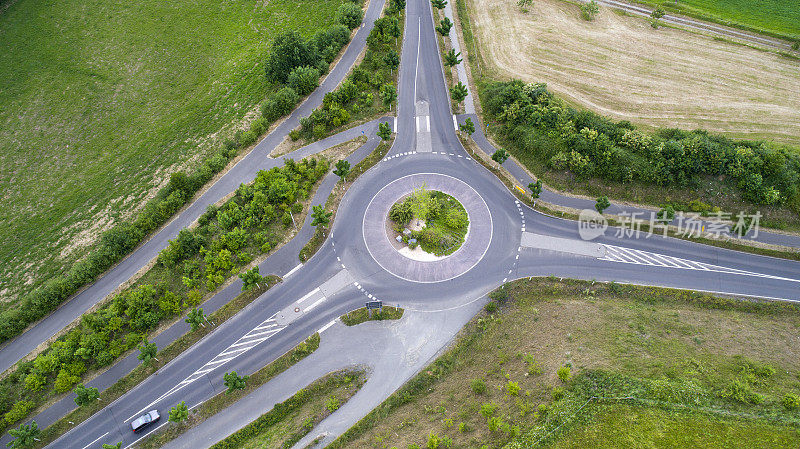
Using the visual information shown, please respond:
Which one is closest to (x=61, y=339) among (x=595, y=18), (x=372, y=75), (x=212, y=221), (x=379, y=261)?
(x=212, y=221)

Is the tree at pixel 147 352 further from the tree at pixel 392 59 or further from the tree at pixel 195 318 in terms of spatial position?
the tree at pixel 392 59

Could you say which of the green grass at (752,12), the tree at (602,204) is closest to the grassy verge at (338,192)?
the tree at (602,204)

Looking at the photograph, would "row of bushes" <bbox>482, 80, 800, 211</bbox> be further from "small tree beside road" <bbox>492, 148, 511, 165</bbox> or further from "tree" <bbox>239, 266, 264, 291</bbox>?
"tree" <bbox>239, 266, 264, 291</bbox>

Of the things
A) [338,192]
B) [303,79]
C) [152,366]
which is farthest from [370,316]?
[303,79]

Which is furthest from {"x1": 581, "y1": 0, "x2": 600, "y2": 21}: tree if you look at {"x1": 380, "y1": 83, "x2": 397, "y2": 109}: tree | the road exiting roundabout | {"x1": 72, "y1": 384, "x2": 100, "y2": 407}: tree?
{"x1": 72, "y1": 384, "x2": 100, "y2": 407}: tree

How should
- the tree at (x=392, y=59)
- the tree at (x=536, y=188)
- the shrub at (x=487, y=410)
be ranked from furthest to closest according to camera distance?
the tree at (x=392, y=59), the tree at (x=536, y=188), the shrub at (x=487, y=410)

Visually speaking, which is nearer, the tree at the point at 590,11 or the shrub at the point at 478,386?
the shrub at the point at 478,386

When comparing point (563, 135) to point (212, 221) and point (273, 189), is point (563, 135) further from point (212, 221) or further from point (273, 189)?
point (212, 221)
